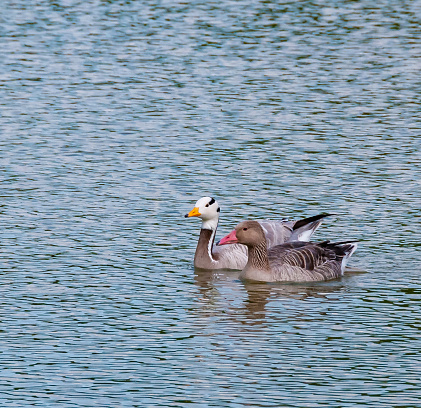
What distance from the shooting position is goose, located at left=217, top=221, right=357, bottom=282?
20.6 m

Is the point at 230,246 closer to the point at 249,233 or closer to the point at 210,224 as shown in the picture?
the point at 210,224

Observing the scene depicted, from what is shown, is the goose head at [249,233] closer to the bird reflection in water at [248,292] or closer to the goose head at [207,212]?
the bird reflection in water at [248,292]

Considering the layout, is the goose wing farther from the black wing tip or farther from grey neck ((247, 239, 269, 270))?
the black wing tip

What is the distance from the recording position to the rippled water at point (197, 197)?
50.3ft

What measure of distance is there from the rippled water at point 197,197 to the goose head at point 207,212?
78cm

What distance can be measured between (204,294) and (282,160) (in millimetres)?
8839

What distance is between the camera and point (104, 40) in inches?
1718

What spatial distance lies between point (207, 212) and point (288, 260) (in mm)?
1908

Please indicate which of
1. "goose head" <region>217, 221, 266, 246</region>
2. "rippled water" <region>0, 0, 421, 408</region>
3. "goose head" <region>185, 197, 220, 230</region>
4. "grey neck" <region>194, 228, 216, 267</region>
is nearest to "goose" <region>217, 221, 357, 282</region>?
"goose head" <region>217, 221, 266, 246</region>

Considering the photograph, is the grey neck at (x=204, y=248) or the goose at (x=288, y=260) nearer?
the goose at (x=288, y=260)

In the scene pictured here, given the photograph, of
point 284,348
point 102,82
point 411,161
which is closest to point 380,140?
point 411,161

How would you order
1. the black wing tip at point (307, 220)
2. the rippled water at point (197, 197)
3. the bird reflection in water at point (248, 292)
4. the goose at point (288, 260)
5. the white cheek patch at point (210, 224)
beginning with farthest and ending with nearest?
the white cheek patch at point (210, 224)
the black wing tip at point (307, 220)
the goose at point (288, 260)
the bird reflection in water at point (248, 292)
the rippled water at point (197, 197)

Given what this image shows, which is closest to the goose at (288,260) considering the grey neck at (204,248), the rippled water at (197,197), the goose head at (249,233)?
the goose head at (249,233)

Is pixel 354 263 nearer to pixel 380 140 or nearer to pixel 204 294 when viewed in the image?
pixel 204 294
